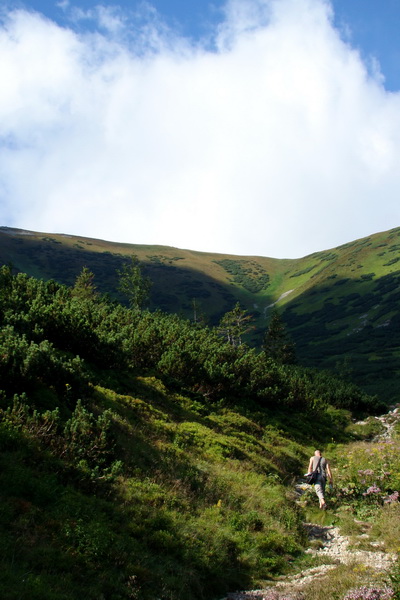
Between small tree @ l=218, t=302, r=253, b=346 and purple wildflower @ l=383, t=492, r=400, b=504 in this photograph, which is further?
small tree @ l=218, t=302, r=253, b=346

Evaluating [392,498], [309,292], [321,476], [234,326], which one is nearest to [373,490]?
[392,498]

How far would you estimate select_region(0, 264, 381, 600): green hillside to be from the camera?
5742 mm

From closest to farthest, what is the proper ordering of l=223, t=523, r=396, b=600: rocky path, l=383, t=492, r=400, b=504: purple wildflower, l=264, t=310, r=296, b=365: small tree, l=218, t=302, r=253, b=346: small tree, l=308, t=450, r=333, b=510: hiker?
1. l=223, t=523, r=396, b=600: rocky path
2. l=383, t=492, r=400, b=504: purple wildflower
3. l=308, t=450, r=333, b=510: hiker
4. l=264, t=310, r=296, b=365: small tree
5. l=218, t=302, r=253, b=346: small tree

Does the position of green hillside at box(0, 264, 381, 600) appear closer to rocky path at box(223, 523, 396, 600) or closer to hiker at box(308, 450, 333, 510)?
rocky path at box(223, 523, 396, 600)

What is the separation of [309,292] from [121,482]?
14928 centimetres

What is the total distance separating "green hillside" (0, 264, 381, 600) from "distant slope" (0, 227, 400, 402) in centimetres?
3871

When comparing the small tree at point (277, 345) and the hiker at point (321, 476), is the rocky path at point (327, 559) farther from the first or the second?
the small tree at point (277, 345)

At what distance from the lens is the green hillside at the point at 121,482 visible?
5.74m

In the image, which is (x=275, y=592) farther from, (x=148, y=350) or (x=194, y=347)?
(x=194, y=347)

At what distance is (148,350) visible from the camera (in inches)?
875

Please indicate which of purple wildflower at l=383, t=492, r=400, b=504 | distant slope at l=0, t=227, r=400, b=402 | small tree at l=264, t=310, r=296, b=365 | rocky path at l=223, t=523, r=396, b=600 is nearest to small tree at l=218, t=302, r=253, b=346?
small tree at l=264, t=310, r=296, b=365

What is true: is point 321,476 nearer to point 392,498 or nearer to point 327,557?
point 392,498

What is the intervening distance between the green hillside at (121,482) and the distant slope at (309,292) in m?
38.7

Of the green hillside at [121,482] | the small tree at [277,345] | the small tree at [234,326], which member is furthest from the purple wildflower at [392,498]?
the small tree at [234,326]
